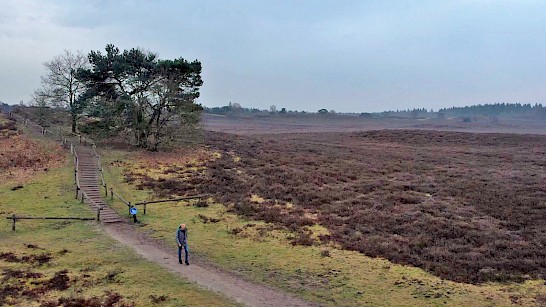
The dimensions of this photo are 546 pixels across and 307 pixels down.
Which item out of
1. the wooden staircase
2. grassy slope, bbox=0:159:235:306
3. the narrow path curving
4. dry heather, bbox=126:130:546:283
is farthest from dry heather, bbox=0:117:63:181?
the narrow path curving

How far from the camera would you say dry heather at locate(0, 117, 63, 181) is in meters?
36.9

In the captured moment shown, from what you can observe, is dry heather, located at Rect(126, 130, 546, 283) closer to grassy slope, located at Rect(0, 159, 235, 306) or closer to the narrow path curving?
the narrow path curving

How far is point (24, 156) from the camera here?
4072cm

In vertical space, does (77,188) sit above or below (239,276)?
above

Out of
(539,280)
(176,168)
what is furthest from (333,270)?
(176,168)

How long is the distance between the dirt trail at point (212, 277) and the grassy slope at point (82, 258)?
1.77ft

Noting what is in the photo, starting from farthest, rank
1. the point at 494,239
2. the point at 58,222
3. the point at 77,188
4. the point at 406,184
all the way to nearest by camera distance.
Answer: the point at 406,184 → the point at 77,188 → the point at 58,222 → the point at 494,239

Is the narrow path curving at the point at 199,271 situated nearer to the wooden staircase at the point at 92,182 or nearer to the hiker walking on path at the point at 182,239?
the wooden staircase at the point at 92,182

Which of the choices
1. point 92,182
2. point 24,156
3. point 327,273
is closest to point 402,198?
point 327,273

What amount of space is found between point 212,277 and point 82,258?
7.05 m

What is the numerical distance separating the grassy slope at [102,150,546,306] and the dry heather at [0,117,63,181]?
57.1ft

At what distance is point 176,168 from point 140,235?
18781 millimetres

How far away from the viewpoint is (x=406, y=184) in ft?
123

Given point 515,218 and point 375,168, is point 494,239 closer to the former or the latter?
point 515,218
